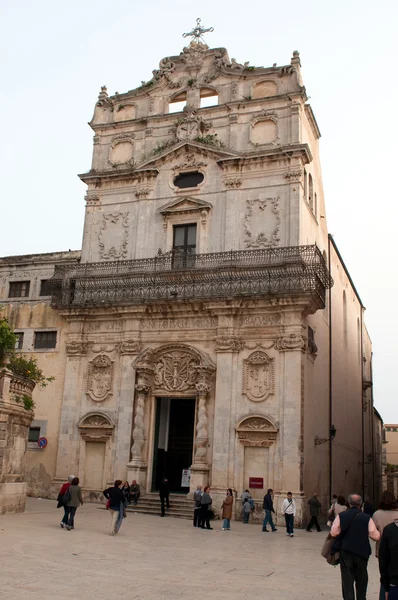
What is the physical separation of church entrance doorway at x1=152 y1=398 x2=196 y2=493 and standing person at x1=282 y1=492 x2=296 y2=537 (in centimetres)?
621

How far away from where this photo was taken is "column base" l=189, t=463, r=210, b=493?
23922mm

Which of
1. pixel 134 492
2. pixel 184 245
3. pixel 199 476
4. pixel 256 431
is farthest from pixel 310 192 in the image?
pixel 134 492

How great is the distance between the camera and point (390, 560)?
22.0ft

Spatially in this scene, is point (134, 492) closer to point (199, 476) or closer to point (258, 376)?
point (199, 476)

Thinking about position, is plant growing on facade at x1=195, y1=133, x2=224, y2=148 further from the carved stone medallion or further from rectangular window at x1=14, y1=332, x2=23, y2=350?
rectangular window at x1=14, y1=332, x2=23, y2=350

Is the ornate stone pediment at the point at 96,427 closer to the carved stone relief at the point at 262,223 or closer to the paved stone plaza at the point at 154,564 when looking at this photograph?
the paved stone plaza at the point at 154,564

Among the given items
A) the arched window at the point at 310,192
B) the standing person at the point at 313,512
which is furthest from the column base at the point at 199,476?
the arched window at the point at 310,192

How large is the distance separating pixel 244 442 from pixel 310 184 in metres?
12.2

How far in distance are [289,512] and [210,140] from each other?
642 inches

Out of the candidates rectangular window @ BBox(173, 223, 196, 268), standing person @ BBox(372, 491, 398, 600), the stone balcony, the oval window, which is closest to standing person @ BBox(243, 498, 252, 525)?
the stone balcony

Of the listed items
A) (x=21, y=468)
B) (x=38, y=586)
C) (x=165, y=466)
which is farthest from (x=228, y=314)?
(x=38, y=586)

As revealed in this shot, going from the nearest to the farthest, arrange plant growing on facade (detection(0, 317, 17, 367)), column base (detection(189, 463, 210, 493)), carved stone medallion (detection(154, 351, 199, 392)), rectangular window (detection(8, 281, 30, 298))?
plant growing on facade (detection(0, 317, 17, 367)), column base (detection(189, 463, 210, 493)), carved stone medallion (detection(154, 351, 199, 392)), rectangular window (detection(8, 281, 30, 298))

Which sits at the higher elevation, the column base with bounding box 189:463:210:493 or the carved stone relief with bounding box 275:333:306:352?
the carved stone relief with bounding box 275:333:306:352

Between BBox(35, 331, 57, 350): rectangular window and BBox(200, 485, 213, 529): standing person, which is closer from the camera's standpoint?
BBox(200, 485, 213, 529): standing person
